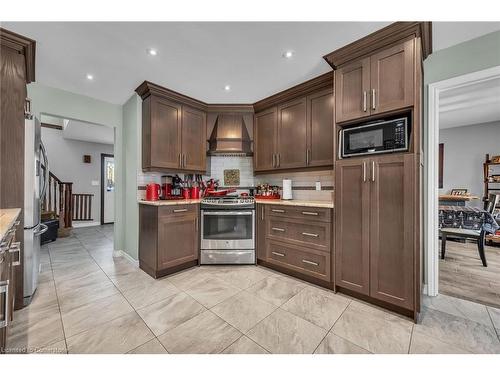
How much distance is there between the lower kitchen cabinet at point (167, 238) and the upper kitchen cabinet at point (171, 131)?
645 millimetres

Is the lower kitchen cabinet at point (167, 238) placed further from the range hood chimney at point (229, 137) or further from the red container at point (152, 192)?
the range hood chimney at point (229, 137)

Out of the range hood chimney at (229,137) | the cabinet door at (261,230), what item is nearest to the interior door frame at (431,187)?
the cabinet door at (261,230)

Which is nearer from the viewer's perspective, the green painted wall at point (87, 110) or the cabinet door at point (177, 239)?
the cabinet door at point (177, 239)

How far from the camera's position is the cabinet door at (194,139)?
306 centimetres

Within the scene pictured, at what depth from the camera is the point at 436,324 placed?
1655 millimetres

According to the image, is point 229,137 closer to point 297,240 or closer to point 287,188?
point 287,188

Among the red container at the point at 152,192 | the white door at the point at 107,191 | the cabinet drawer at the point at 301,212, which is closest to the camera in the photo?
the cabinet drawer at the point at 301,212

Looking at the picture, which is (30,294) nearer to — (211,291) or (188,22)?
(211,291)

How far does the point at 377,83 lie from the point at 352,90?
21cm

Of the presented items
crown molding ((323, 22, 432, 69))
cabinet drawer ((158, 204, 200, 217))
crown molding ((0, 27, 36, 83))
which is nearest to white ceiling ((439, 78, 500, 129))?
crown molding ((323, 22, 432, 69))

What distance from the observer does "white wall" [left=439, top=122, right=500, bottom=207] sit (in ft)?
14.6

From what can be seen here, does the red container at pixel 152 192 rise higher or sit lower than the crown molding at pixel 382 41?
lower

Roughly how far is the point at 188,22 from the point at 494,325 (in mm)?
3329
